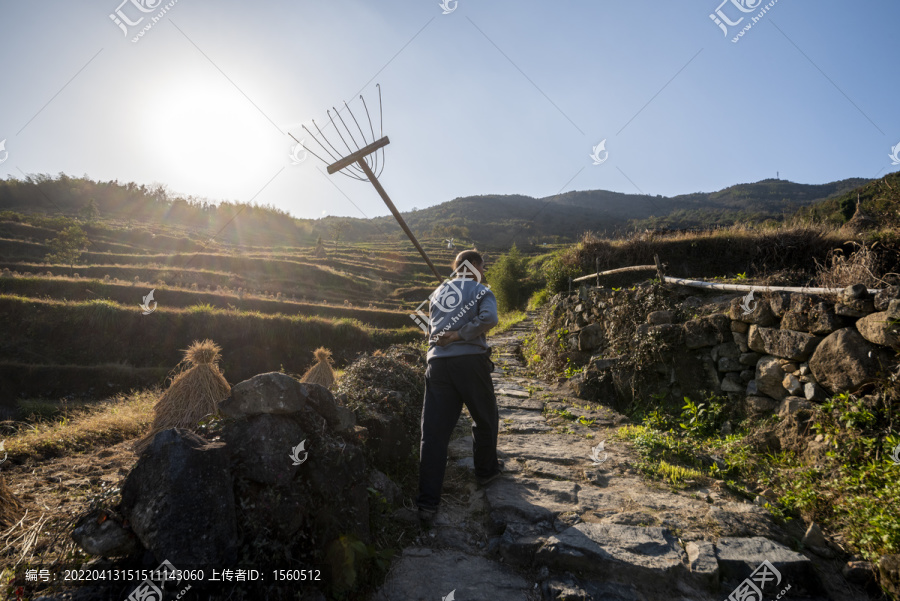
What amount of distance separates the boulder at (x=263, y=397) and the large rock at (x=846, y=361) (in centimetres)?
426

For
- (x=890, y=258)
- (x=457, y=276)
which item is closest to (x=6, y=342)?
(x=457, y=276)

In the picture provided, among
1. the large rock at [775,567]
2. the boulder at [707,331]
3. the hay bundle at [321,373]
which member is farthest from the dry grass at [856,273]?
the hay bundle at [321,373]

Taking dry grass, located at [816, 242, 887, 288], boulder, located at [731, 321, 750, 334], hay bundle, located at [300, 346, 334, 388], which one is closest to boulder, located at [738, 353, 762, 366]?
boulder, located at [731, 321, 750, 334]

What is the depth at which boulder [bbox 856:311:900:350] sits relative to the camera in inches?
119

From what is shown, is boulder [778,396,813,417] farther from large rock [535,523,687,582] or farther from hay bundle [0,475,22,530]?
hay bundle [0,475,22,530]

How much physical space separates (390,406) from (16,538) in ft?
8.86

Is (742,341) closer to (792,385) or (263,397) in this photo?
(792,385)

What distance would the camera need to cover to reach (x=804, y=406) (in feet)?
12.2

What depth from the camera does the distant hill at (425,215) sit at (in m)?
45.7

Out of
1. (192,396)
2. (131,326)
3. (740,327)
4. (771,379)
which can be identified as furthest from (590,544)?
(131,326)

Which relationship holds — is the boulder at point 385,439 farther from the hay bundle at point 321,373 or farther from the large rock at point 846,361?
the large rock at point 846,361

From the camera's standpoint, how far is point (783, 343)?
13.2 feet

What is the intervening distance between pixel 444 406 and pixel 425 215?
97.9 meters

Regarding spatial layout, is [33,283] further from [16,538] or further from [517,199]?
[517,199]
